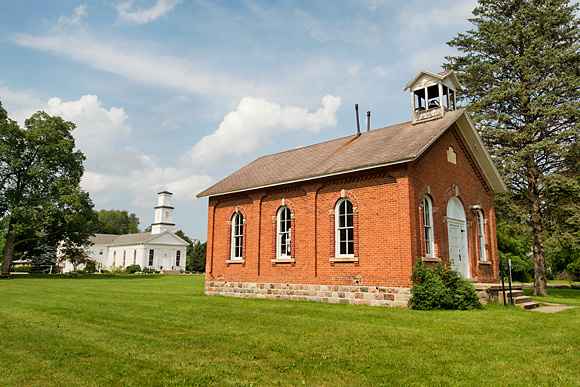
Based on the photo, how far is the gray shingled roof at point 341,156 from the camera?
1468 centimetres

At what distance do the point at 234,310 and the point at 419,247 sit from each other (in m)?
6.45

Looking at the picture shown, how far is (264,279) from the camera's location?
58.4 ft


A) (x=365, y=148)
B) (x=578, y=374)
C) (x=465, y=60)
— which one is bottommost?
(x=578, y=374)

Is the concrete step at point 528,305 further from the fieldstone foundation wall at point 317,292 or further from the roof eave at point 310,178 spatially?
the roof eave at point 310,178

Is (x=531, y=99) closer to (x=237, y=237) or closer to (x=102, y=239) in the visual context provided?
(x=237, y=237)

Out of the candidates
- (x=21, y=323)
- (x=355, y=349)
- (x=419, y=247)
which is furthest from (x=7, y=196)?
(x=355, y=349)

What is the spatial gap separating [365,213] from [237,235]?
716 centimetres

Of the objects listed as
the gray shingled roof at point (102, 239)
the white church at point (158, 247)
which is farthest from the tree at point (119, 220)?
the white church at point (158, 247)

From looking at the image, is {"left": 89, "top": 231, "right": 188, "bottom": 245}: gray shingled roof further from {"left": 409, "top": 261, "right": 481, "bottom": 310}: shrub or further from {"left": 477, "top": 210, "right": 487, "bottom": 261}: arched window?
{"left": 409, "top": 261, "right": 481, "bottom": 310}: shrub

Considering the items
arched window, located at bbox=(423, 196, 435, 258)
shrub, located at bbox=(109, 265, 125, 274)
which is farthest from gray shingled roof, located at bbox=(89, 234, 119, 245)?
arched window, located at bbox=(423, 196, 435, 258)

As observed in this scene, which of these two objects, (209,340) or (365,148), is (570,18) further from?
(209,340)

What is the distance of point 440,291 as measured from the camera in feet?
41.8

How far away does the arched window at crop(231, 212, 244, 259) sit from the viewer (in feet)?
64.0

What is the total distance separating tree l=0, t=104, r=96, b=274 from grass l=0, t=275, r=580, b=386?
26.4m
